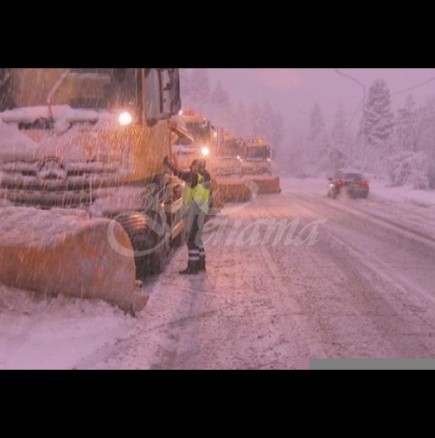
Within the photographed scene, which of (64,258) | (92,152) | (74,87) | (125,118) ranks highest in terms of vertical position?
(74,87)

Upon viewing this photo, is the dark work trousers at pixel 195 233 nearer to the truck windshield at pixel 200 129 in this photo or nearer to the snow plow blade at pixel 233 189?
the truck windshield at pixel 200 129

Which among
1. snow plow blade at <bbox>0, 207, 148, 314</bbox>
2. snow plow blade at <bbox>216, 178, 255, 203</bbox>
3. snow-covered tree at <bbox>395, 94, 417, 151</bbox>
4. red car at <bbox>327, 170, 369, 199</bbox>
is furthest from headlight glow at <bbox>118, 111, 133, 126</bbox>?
snow-covered tree at <bbox>395, 94, 417, 151</bbox>

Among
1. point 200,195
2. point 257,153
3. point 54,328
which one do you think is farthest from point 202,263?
point 257,153

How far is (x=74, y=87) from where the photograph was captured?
7.26 metres

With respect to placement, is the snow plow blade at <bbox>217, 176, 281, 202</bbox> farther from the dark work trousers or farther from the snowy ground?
the dark work trousers

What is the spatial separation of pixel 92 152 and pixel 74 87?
1.02 m

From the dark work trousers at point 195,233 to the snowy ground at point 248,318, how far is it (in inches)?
13.8

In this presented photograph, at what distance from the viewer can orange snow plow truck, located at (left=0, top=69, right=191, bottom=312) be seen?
683cm

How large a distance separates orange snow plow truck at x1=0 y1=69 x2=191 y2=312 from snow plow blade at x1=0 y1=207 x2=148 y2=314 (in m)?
0.07

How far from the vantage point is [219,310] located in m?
6.13

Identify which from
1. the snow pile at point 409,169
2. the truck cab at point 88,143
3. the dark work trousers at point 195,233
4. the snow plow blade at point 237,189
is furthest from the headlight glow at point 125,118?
the snow pile at point 409,169

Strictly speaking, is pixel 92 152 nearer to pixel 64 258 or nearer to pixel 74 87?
pixel 74 87

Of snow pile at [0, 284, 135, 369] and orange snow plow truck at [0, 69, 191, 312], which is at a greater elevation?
orange snow plow truck at [0, 69, 191, 312]
